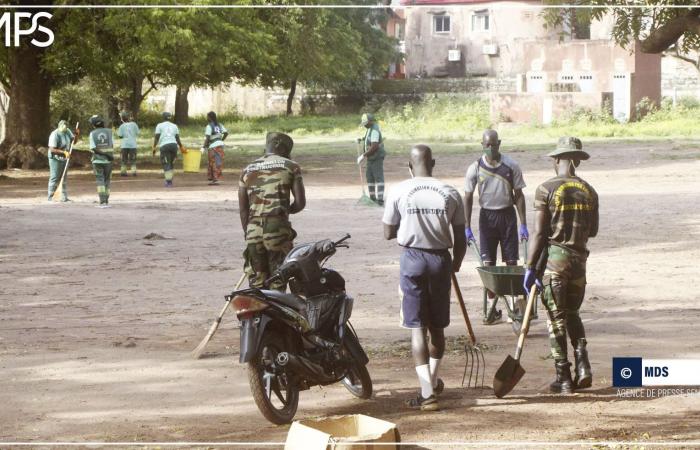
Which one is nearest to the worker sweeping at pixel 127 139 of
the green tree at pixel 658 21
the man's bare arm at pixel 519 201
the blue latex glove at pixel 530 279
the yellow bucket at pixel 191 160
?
the yellow bucket at pixel 191 160

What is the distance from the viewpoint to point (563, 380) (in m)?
8.33

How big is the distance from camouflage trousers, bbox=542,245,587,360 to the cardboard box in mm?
2422

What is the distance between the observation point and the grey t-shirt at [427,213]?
312 inches

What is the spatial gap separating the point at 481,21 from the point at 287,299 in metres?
59.8

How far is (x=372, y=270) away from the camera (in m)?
15.1

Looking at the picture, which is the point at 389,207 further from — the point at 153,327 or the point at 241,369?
the point at 153,327

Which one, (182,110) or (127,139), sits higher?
(182,110)

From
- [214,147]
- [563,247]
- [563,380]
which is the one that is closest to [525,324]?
[563,380]

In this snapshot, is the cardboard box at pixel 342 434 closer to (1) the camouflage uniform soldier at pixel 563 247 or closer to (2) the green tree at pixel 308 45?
(1) the camouflage uniform soldier at pixel 563 247

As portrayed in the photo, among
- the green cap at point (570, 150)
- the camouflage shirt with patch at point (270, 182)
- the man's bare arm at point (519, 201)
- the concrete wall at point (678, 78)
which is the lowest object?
the man's bare arm at point (519, 201)

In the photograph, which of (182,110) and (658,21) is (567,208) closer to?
(658,21)

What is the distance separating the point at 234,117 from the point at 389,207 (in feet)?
177

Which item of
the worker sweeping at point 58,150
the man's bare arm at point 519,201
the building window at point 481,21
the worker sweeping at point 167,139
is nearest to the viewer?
the man's bare arm at point 519,201

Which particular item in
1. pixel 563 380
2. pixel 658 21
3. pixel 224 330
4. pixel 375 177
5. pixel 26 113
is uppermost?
pixel 658 21
